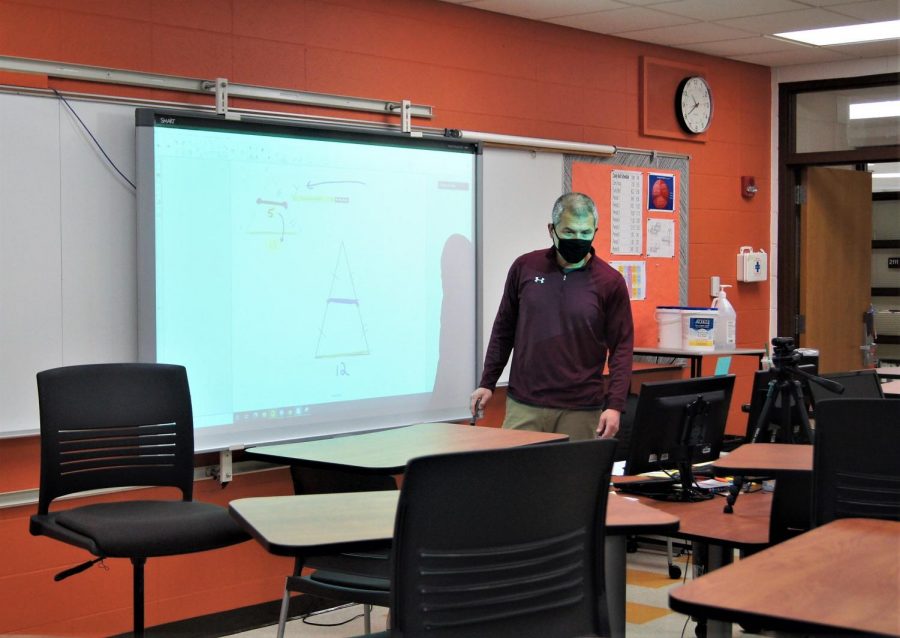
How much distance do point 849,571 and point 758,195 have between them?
215 inches

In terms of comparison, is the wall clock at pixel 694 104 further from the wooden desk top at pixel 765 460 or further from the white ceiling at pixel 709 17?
the wooden desk top at pixel 765 460

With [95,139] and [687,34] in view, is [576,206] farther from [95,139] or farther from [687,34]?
[687,34]

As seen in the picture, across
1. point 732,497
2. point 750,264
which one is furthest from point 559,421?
point 750,264

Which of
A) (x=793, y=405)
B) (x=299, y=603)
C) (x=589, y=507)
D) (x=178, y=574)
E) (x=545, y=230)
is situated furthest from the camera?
(x=545, y=230)

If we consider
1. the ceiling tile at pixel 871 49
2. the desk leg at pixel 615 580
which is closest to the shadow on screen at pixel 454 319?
the desk leg at pixel 615 580

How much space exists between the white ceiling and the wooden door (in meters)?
1.22

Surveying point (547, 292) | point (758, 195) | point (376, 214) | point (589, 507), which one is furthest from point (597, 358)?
point (758, 195)

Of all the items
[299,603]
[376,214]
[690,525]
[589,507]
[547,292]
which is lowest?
[299,603]

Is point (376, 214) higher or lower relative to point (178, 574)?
higher

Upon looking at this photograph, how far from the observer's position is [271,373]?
4168mm

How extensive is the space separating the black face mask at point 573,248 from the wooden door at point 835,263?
353 cm

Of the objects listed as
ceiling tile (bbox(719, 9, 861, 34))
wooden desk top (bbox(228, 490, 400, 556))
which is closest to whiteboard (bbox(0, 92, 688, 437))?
wooden desk top (bbox(228, 490, 400, 556))

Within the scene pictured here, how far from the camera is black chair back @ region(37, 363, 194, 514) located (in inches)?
123

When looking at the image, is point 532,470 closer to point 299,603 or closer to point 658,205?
point 299,603
